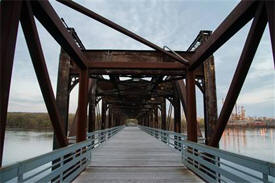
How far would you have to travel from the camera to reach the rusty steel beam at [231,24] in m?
3.26

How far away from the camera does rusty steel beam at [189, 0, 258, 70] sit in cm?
326

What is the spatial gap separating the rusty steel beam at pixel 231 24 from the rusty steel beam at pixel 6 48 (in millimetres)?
3304

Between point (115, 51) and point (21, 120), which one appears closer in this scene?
point (115, 51)

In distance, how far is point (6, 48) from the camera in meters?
2.46

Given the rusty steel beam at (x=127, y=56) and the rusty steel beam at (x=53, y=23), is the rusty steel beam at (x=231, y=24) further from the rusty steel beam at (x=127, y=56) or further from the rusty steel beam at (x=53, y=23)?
the rusty steel beam at (x=53, y=23)

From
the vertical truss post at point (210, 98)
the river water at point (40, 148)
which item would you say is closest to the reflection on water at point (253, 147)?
the river water at point (40, 148)

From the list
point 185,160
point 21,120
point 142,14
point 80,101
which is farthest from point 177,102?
point 21,120

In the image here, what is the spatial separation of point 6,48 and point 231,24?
3.59 metres

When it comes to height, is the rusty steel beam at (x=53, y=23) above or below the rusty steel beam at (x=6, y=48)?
above

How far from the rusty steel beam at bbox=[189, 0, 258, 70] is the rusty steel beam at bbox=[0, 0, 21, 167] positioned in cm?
330

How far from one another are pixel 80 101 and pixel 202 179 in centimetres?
417

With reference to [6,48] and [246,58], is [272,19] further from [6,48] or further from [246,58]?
[6,48]

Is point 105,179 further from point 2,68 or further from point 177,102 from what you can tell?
point 177,102

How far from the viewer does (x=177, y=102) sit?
1593cm
